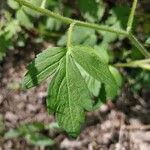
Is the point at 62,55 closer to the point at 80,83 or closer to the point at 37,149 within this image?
the point at 80,83

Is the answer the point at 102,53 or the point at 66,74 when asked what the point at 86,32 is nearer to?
the point at 102,53

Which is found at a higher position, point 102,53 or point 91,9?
point 91,9

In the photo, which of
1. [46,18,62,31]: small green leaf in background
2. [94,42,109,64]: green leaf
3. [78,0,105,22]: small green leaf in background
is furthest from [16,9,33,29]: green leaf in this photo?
[94,42,109,64]: green leaf

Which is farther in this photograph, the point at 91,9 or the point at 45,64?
the point at 91,9

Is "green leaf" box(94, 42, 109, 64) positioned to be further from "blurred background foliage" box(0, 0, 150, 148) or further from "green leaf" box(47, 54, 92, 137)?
"green leaf" box(47, 54, 92, 137)

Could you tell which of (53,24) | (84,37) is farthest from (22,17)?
(84,37)
